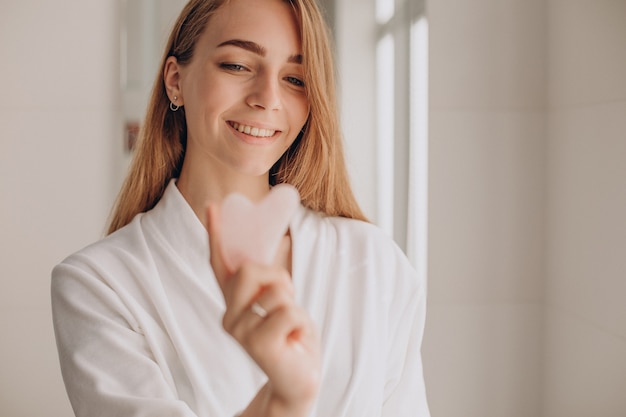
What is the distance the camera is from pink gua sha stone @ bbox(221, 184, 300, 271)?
55cm

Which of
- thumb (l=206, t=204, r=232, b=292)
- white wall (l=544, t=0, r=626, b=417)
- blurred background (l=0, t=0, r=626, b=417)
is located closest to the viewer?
thumb (l=206, t=204, r=232, b=292)


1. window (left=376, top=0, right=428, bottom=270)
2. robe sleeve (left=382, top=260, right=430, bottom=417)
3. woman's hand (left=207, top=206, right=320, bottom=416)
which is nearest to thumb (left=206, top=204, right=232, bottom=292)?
woman's hand (left=207, top=206, right=320, bottom=416)

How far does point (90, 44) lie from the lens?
1.45 m

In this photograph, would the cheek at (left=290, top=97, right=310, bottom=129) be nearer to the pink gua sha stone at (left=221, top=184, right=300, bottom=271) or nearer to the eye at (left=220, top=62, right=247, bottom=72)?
the eye at (left=220, top=62, right=247, bottom=72)

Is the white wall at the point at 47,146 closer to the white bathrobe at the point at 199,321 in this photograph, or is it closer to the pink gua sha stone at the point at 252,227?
the white bathrobe at the point at 199,321

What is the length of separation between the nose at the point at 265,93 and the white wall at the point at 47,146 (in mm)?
613

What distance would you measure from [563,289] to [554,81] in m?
0.41

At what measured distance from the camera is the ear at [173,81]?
99cm

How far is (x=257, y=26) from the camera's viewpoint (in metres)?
0.93

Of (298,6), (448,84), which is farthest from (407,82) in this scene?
(298,6)

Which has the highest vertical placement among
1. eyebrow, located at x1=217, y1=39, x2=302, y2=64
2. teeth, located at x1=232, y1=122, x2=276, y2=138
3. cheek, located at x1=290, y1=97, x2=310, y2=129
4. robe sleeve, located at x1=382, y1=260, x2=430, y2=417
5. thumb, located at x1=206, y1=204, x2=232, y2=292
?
eyebrow, located at x1=217, y1=39, x2=302, y2=64

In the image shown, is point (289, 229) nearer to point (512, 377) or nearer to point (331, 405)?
point (331, 405)

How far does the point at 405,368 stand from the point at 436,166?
58 centimetres

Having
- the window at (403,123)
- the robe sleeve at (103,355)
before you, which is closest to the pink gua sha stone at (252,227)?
the robe sleeve at (103,355)
